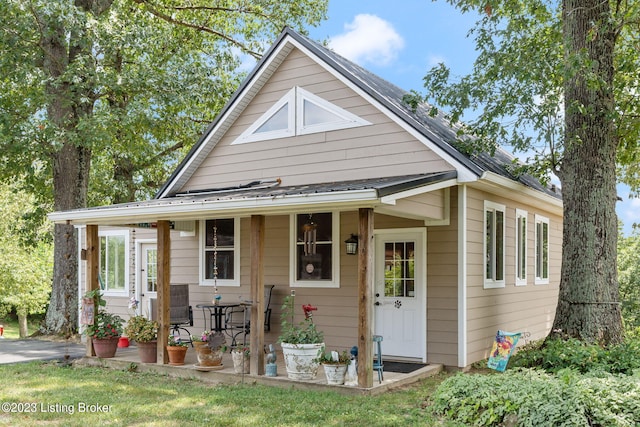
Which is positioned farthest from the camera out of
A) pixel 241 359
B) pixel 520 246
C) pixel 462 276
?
pixel 520 246

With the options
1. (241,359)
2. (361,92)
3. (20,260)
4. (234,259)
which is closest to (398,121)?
(361,92)

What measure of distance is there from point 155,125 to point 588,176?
33.0 feet

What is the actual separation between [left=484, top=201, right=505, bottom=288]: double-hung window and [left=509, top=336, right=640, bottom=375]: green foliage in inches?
55.2

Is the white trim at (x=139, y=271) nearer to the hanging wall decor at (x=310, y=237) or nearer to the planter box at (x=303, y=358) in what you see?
the hanging wall decor at (x=310, y=237)

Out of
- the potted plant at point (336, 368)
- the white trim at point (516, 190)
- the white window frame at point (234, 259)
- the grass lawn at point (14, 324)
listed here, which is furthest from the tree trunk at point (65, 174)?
the grass lawn at point (14, 324)

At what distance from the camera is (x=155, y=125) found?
15.0 meters

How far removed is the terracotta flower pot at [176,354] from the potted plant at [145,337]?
33 centimetres

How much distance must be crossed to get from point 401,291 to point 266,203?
3.19 m

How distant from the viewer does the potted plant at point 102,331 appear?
9676 mm

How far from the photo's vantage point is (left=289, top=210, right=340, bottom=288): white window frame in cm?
1011

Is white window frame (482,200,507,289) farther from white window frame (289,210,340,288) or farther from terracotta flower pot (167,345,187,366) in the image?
terracotta flower pot (167,345,187,366)

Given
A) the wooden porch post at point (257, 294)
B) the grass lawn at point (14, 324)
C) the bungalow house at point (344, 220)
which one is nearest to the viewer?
the wooden porch post at point (257, 294)

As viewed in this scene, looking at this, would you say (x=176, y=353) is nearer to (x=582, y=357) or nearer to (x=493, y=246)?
(x=493, y=246)

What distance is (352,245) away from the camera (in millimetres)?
9883
